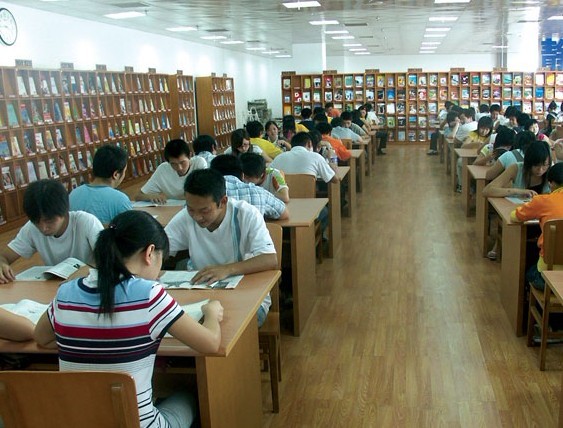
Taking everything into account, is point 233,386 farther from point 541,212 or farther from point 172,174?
point 172,174

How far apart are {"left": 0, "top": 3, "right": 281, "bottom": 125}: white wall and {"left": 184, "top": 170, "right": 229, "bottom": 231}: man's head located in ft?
22.5

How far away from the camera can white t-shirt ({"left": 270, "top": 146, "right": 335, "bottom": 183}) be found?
6047 millimetres

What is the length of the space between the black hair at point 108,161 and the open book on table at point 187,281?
4.30 ft

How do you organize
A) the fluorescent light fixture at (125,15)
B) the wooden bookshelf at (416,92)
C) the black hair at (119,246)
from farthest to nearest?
the wooden bookshelf at (416,92)
the fluorescent light fixture at (125,15)
the black hair at (119,246)

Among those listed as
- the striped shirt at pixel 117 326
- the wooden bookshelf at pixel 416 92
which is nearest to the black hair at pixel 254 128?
the striped shirt at pixel 117 326

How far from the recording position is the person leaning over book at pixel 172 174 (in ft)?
16.8

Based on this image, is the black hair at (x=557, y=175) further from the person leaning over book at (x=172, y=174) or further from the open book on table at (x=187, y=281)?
the person leaning over book at (x=172, y=174)

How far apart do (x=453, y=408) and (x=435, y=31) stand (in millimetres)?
13401

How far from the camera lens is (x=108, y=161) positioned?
3.90 meters

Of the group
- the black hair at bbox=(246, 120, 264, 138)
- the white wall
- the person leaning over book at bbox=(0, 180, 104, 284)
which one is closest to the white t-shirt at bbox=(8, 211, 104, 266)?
the person leaning over book at bbox=(0, 180, 104, 284)

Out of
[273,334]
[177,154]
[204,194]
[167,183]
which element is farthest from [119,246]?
[167,183]

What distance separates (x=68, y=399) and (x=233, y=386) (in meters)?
0.87

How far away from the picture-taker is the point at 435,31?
15.1 meters

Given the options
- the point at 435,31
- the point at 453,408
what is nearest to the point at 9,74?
the point at 453,408
